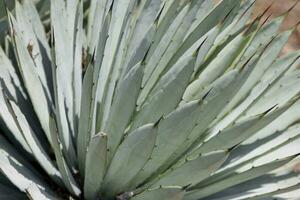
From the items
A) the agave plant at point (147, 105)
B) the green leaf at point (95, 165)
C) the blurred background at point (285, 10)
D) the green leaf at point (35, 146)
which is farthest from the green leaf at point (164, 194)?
the blurred background at point (285, 10)

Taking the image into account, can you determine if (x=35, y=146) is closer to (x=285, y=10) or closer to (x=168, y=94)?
(x=168, y=94)

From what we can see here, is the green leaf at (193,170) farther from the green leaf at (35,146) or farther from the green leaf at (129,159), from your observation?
the green leaf at (35,146)

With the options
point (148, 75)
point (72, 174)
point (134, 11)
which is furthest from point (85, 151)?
point (134, 11)

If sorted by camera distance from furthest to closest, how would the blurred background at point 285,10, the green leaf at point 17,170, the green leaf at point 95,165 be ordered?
the blurred background at point 285,10
the green leaf at point 17,170
the green leaf at point 95,165

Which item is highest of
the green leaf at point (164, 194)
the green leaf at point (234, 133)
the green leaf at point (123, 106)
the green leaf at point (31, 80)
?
the green leaf at point (31, 80)

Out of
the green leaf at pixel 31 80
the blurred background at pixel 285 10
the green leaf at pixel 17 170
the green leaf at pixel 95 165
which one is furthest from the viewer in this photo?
the blurred background at pixel 285 10

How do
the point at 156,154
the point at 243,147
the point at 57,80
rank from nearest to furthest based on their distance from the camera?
1. the point at 156,154
2. the point at 57,80
3. the point at 243,147

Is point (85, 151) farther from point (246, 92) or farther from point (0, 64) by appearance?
point (246, 92)

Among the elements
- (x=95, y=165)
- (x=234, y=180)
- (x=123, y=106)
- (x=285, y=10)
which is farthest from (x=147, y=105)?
(x=285, y=10)

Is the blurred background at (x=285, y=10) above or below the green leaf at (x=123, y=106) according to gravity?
above
